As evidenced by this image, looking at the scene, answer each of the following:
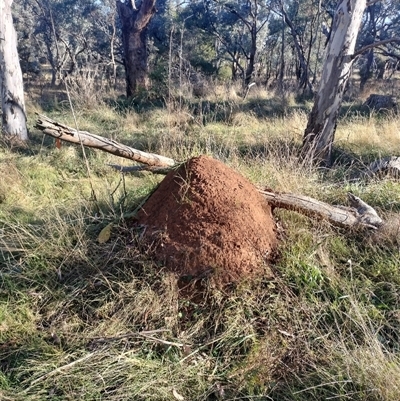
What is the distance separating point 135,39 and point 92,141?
399 inches

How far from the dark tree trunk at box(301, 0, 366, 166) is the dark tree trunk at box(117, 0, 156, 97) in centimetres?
753

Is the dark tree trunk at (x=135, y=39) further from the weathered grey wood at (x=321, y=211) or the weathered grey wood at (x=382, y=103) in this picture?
the weathered grey wood at (x=321, y=211)

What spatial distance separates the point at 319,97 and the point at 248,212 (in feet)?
12.1

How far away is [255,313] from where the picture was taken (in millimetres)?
2318

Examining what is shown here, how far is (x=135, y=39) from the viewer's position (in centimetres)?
1171

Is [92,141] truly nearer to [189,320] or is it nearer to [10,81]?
[189,320]

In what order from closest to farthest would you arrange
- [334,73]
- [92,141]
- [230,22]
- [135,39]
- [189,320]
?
1. [189,320]
2. [92,141]
3. [334,73]
4. [135,39]
5. [230,22]

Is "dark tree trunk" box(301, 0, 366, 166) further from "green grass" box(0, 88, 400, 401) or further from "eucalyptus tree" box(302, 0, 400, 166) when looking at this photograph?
"green grass" box(0, 88, 400, 401)

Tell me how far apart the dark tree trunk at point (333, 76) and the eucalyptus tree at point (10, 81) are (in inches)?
197

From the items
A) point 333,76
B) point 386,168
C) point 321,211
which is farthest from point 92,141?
point 333,76

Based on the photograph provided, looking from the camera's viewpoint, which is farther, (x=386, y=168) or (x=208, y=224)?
(x=386, y=168)

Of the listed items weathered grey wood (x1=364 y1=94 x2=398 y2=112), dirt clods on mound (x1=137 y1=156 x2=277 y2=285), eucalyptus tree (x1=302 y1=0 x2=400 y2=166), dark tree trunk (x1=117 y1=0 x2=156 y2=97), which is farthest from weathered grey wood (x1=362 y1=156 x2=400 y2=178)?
dark tree trunk (x1=117 y1=0 x2=156 y2=97)

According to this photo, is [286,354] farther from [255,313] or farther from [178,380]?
[178,380]

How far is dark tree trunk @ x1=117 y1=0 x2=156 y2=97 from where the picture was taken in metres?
11.2
